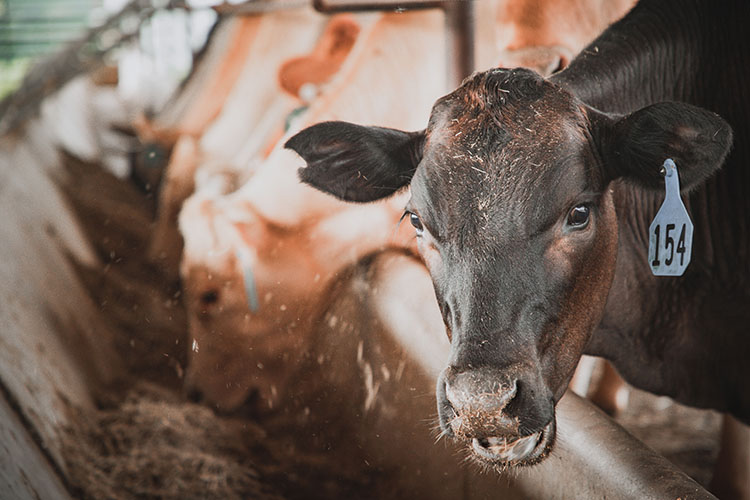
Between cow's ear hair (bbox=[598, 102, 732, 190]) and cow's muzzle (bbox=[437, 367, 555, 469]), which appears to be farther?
cow's ear hair (bbox=[598, 102, 732, 190])

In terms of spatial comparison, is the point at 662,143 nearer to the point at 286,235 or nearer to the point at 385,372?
the point at 385,372

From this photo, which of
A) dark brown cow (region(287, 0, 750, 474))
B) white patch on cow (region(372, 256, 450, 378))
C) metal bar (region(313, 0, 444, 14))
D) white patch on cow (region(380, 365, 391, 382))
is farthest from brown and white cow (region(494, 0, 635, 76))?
white patch on cow (region(380, 365, 391, 382))

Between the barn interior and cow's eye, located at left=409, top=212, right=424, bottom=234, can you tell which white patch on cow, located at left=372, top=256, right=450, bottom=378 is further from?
cow's eye, located at left=409, top=212, right=424, bottom=234

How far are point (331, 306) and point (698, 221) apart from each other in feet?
5.07

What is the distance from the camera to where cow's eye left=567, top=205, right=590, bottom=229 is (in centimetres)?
183

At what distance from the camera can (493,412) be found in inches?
61.5

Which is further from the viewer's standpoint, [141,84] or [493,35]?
[141,84]

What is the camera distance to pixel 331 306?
3289 millimetres

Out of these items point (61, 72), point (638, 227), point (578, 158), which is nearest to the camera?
point (578, 158)

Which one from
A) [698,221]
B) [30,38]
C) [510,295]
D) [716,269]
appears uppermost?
[30,38]

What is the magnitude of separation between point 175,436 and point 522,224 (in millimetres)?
2387

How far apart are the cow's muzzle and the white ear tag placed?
1.92ft

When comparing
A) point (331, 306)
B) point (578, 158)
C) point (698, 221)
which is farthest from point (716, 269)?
point (331, 306)

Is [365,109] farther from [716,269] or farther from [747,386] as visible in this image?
[747,386]
